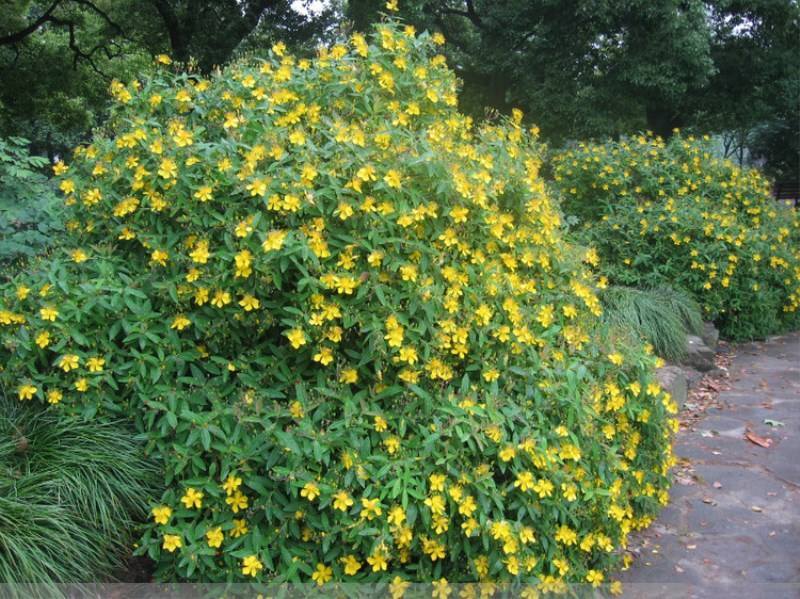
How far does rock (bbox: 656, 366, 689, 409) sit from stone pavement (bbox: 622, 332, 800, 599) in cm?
18

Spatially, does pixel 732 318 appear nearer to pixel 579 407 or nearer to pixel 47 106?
pixel 579 407

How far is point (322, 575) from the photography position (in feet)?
7.23

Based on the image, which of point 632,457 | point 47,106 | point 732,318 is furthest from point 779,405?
point 47,106

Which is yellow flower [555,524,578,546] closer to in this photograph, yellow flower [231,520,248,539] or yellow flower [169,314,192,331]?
yellow flower [231,520,248,539]

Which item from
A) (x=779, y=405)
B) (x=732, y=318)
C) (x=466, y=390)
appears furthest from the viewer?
(x=732, y=318)

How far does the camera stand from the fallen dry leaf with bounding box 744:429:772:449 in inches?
155

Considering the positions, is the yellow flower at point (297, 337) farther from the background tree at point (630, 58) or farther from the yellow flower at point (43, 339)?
the background tree at point (630, 58)

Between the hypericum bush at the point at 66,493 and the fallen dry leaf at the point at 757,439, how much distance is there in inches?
125

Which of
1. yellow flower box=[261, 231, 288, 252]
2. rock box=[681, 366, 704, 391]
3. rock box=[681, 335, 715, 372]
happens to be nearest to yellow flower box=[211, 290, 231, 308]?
yellow flower box=[261, 231, 288, 252]

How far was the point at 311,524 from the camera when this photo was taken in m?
2.24

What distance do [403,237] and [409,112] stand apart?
0.65m

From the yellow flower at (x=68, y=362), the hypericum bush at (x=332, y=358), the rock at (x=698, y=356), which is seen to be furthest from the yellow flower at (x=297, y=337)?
the rock at (x=698, y=356)

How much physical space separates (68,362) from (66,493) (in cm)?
42

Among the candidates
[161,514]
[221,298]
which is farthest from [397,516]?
[221,298]
